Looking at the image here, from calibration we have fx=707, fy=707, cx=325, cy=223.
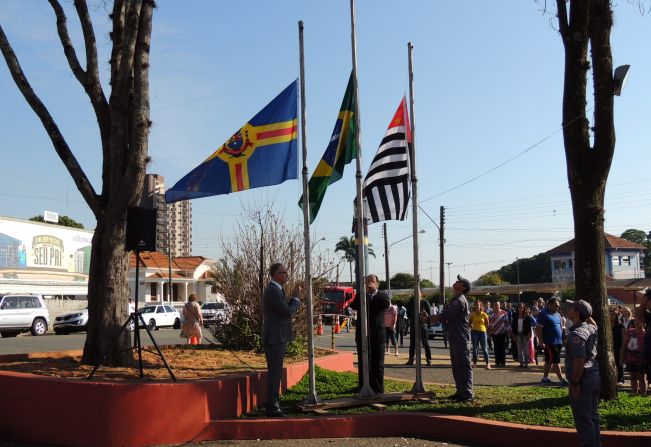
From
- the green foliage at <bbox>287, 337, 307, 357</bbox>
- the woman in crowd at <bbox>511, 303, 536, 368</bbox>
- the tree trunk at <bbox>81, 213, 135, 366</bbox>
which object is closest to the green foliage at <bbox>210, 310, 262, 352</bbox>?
the green foliage at <bbox>287, 337, 307, 357</bbox>

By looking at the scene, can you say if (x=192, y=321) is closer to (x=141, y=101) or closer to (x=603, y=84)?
(x=141, y=101)

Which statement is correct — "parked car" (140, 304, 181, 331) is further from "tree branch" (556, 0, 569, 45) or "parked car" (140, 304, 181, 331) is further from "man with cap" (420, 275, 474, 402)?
"tree branch" (556, 0, 569, 45)

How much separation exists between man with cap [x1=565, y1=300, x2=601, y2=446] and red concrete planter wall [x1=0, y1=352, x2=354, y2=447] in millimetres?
4081

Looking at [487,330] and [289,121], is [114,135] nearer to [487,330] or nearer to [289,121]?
[289,121]

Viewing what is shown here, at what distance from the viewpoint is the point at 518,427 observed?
7.96 m

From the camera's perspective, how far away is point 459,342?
969 centimetres

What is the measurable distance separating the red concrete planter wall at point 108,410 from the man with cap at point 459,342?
9.87ft

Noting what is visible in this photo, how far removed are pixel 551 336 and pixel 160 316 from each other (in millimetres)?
30623

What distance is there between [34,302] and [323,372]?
25.1 m

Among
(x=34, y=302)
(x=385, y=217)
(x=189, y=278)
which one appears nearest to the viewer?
(x=385, y=217)

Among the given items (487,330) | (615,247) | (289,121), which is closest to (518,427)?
(289,121)

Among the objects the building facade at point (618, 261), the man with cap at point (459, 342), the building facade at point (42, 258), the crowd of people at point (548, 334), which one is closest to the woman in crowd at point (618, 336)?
the crowd of people at point (548, 334)

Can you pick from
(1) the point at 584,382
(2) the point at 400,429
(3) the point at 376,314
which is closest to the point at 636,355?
(3) the point at 376,314

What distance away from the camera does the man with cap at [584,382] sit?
6.94 metres
